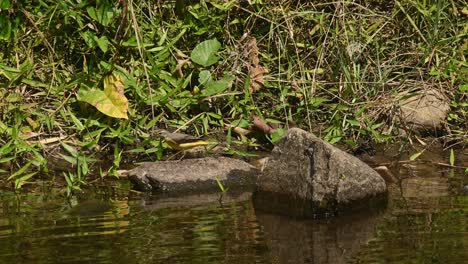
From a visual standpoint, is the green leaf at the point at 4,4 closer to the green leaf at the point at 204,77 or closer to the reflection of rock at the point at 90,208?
the green leaf at the point at 204,77

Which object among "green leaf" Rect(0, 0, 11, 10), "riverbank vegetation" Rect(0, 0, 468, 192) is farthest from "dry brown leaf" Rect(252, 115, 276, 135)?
"green leaf" Rect(0, 0, 11, 10)

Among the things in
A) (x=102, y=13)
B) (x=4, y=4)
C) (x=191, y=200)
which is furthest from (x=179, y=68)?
(x=191, y=200)

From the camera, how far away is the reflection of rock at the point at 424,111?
7.17 m

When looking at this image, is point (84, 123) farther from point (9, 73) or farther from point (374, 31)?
point (374, 31)

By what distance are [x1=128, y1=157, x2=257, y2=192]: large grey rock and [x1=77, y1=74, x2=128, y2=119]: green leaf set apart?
2.12ft

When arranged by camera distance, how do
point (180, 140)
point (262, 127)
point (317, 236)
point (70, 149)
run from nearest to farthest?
point (317, 236) → point (70, 149) → point (180, 140) → point (262, 127)

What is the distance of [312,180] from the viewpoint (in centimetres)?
557

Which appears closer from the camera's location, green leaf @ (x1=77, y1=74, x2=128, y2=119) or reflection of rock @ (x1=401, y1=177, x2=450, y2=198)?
reflection of rock @ (x1=401, y1=177, x2=450, y2=198)

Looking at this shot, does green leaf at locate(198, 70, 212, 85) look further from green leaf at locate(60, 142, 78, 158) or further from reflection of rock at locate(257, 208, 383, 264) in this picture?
reflection of rock at locate(257, 208, 383, 264)

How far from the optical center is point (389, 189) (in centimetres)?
607

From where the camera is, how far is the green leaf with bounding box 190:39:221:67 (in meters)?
7.35

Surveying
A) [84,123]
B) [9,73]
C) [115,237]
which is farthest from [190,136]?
[115,237]

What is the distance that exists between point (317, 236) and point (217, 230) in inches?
18.9

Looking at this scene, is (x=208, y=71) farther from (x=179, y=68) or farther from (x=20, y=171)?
(x=20, y=171)
